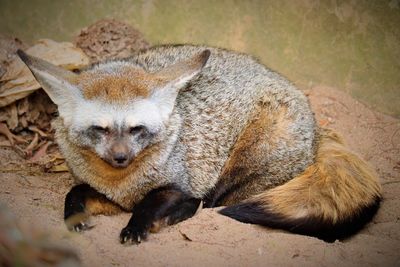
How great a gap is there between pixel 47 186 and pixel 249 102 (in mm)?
2142

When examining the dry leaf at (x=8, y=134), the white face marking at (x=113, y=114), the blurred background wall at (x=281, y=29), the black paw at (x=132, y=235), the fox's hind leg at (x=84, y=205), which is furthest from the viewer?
the blurred background wall at (x=281, y=29)

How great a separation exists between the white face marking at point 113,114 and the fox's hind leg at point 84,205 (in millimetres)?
659

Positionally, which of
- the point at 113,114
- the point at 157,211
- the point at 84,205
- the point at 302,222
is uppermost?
the point at 113,114

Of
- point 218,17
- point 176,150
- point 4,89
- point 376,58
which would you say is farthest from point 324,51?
point 4,89

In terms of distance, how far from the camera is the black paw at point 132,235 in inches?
176

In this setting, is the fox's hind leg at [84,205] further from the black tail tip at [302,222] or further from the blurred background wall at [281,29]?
the blurred background wall at [281,29]

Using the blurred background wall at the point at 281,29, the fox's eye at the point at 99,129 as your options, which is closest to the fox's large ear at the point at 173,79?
the fox's eye at the point at 99,129

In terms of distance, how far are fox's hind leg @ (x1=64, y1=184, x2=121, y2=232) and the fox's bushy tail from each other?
1.05 metres

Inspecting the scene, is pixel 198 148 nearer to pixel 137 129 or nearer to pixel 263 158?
pixel 263 158

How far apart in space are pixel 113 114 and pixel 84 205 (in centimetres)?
91

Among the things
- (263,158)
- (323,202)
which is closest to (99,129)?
(263,158)

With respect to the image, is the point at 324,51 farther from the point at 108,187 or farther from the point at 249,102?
the point at 108,187

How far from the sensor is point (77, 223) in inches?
182

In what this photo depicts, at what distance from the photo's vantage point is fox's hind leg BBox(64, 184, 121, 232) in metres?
4.70
